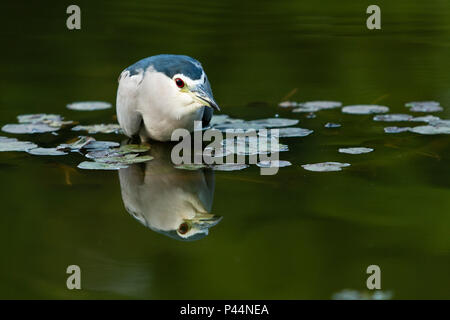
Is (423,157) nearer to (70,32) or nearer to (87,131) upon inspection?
(87,131)

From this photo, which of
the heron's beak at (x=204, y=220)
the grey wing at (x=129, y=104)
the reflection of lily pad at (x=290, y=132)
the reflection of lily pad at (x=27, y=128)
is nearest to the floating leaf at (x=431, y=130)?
the reflection of lily pad at (x=290, y=132)

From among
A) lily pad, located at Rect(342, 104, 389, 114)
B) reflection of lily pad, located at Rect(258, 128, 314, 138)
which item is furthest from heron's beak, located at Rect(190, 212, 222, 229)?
lily pad, located at Rect(342, 104, 389, 114)

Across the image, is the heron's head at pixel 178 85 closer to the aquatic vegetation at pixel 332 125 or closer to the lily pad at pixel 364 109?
the aquatic vegetation at pixel 332 125

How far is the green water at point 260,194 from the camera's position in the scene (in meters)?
3.92

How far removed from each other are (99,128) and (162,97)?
1018 mm

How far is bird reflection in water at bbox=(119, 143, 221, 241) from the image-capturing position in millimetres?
4609

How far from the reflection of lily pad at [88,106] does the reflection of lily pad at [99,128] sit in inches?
26.8

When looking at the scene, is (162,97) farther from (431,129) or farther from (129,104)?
(431,129)

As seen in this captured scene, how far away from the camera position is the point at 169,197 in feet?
16.5

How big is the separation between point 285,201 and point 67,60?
16.5 ft

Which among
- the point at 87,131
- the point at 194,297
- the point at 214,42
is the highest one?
the point at 214,42

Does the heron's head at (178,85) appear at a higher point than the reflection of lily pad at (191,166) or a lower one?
higher

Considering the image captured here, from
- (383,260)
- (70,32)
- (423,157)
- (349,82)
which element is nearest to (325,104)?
(349,82)

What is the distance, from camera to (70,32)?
10.6 m
